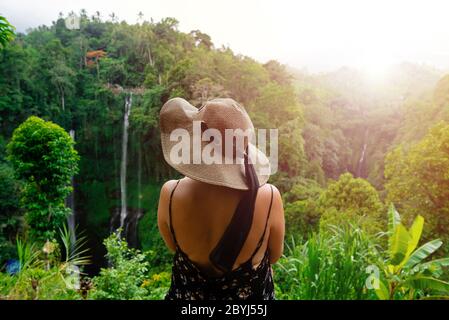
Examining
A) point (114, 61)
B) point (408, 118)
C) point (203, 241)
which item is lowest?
point (203, 241)

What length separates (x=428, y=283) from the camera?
1784 millimetres

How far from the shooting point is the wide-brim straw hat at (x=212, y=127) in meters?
0.90

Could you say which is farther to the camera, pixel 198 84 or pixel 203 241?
pixel 198 84

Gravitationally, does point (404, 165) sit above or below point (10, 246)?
above

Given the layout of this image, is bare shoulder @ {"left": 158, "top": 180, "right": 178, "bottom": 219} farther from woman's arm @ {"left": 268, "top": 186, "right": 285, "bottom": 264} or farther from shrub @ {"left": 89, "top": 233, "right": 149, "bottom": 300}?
shrub @ {"left": 89, "top": 233, "right": 149, "bottom": 300}

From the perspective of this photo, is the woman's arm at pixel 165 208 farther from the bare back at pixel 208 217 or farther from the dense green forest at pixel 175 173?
the dense green forest at pixel 175 173

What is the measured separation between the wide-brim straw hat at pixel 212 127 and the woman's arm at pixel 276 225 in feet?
0.21

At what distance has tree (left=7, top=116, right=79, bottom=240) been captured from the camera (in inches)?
208

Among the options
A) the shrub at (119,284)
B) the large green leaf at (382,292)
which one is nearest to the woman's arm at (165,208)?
the large green leaf at (382,292)

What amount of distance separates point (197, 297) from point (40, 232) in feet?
17.8

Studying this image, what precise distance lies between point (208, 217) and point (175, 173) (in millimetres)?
8574

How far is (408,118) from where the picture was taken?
19.1 feet
